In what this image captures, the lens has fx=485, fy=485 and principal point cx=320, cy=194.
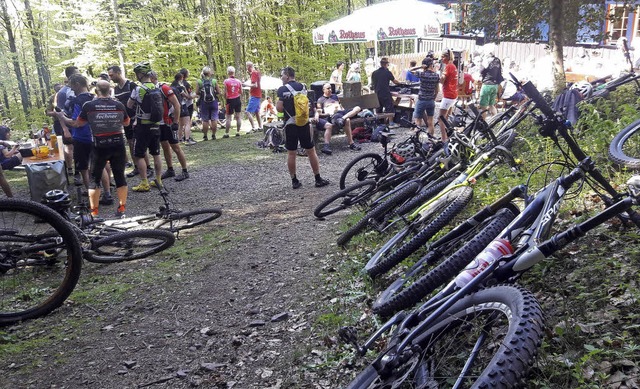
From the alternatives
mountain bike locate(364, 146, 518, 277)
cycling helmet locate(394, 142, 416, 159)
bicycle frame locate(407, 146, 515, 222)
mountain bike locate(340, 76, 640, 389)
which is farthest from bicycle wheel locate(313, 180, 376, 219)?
mountain bike locate(340, 76, 640, 389)

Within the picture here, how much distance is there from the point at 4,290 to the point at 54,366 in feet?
3.77

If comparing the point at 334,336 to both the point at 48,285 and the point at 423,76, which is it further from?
the point at 423,76

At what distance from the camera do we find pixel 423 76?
36.0 feet

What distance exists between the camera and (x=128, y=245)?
18.1 feet

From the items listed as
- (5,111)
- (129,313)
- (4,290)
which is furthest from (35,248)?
(5,111)

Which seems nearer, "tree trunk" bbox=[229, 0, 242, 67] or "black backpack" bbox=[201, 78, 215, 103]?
"black backpack" bbox=[201, 78, 215, 103]

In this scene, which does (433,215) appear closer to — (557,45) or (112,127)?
(112,127)

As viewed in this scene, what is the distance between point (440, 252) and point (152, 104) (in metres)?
6.35

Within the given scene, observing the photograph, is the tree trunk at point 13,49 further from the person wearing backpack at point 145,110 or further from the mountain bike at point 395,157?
the mountain bike at point 395,157

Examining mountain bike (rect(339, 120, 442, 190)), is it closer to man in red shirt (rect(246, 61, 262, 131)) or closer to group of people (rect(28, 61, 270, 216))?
group of people (rect(28, 61, 270, 216))

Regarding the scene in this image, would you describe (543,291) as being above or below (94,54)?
below

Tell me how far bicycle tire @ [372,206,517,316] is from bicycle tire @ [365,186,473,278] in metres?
0.26

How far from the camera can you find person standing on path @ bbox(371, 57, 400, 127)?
13.5m

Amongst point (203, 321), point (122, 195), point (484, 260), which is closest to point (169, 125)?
point (122, 195)
